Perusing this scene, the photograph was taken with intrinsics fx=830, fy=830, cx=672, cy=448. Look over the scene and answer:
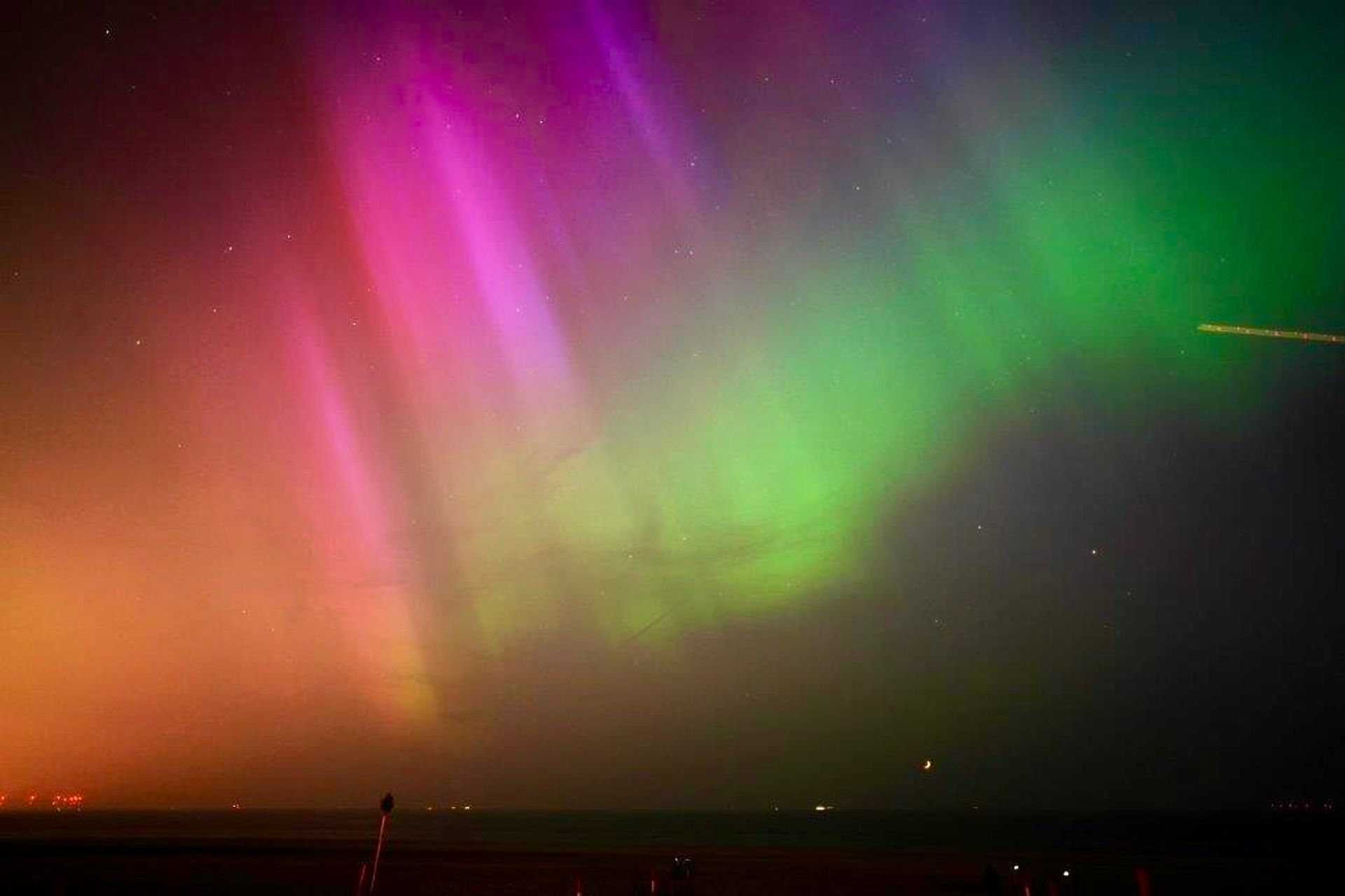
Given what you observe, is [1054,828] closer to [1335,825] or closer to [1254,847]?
[1335,825]

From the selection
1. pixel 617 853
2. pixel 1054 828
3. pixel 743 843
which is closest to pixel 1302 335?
pixel 617 853

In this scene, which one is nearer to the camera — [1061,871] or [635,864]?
[1061,871]

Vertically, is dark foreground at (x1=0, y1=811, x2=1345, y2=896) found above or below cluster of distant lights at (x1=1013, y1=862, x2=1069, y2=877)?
below

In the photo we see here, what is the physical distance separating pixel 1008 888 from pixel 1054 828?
361 ft

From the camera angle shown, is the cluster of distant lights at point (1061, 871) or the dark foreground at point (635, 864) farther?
the cluster of distant lights at point (1061, 871)

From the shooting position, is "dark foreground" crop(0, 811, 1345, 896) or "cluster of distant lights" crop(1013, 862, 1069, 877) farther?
"cluster of distant lights" crop(1013, 862, 1069, 877)

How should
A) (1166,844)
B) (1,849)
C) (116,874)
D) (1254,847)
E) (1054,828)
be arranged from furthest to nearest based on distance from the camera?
(1054,828) < (1166,844) < (1254,847) < (1,849) < (116,874)

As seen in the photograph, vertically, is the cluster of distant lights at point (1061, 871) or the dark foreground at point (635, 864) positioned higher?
the cluster of distant lights at point (1061, 871)

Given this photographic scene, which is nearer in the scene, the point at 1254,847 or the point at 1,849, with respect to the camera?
the point at 1,849

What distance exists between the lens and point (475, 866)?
143ft

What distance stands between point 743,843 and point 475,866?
3992 centimetres

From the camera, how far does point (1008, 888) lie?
33125 millimetres

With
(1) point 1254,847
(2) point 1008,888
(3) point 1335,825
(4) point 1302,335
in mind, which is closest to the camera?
(4) point 1302,335

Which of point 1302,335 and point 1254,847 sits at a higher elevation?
point 1302,335
